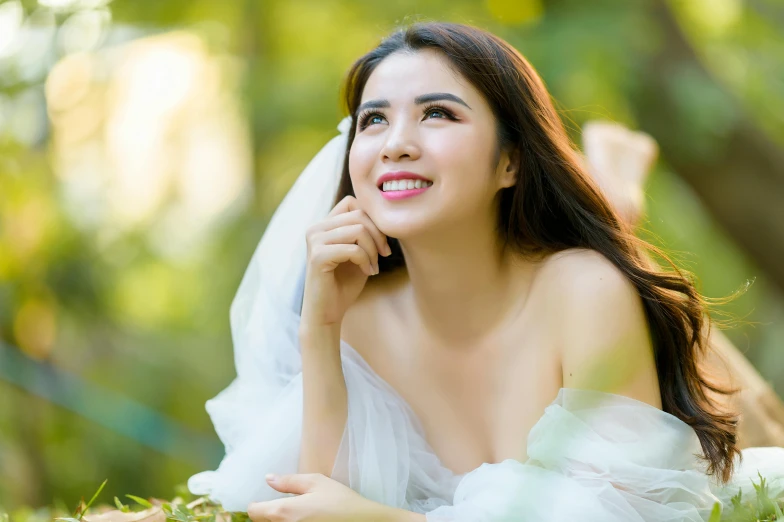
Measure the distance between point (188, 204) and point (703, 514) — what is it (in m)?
5.76

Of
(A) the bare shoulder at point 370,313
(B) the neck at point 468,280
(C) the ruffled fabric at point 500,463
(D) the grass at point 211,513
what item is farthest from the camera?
(A) the bare shoulder at point 370,313

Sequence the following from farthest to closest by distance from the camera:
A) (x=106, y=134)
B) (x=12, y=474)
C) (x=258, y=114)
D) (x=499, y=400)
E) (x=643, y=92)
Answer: (x=106, y=134) < (x=258, y=114) < (x=12, y=474) < (x=643, y=92) < (x=499, y=400)

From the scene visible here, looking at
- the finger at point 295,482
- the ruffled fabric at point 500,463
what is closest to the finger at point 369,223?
the ruffled fabric at point 500,463

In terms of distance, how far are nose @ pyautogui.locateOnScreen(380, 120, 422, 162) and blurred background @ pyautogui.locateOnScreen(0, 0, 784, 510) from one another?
3.19 feet

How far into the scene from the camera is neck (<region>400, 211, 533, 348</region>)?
1.97 meters

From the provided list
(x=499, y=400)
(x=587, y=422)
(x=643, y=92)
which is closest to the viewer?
(x=587, y=422)

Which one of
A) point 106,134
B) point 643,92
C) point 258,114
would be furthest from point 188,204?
point 643,92

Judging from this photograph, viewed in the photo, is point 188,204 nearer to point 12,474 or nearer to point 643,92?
point 12,474

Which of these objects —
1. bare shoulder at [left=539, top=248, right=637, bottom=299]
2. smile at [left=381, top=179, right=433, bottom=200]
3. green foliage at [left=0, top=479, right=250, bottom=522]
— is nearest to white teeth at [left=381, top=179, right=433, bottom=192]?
smile at [left=381, top=179, right=433, bottom=200]

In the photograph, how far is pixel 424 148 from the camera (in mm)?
1804

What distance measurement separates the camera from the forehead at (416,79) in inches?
72.7

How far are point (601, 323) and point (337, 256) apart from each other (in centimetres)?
60

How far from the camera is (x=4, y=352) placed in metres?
4.94

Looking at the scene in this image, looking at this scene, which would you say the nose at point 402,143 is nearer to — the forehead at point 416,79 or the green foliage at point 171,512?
the forehead at point 416,79
